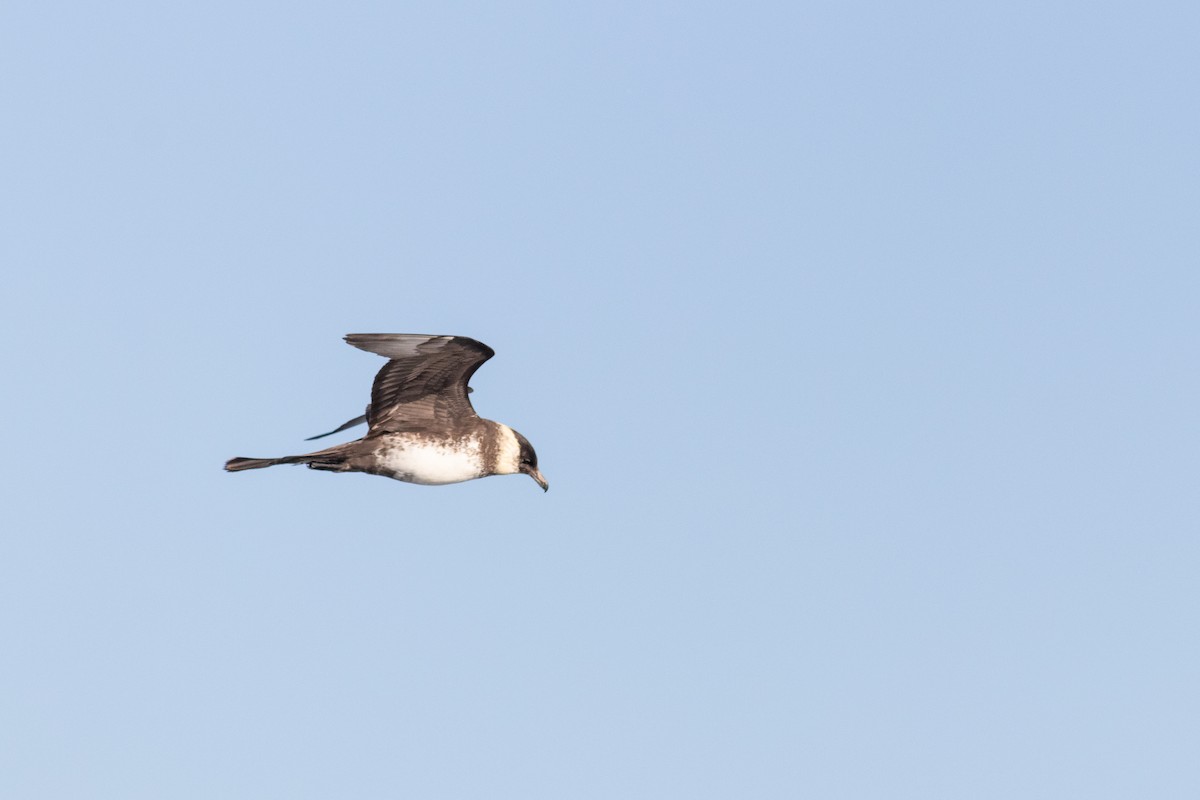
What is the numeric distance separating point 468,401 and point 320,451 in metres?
1.82

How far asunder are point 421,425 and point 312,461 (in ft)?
4.43

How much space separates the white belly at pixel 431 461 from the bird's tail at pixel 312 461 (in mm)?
473

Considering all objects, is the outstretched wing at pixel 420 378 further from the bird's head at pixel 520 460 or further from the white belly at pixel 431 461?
the bird's head at pixel 520 460

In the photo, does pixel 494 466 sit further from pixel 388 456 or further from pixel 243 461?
pixel 243 461

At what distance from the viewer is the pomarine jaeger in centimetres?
1689

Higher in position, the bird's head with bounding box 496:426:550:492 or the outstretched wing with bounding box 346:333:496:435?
the outstretched wing with bounding box 346:333:496:435

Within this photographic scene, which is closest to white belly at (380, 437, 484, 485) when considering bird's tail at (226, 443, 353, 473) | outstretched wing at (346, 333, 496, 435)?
outstretched wing at (346, 333, 496, 435)

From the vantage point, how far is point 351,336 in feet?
54.1

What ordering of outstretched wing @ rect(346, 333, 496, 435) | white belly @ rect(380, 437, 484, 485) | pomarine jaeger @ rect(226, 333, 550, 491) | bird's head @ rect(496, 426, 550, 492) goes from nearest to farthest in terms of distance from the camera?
outstretched wing @ rect(346, 333, 496, 435), pomarine jaeger @ rect(226, 333, 550, 491), white belly @ rect(380, 437, 484, 485), bird's head @ rect(496, 426, 550, 492)

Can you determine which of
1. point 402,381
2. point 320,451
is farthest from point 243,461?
point 402,381

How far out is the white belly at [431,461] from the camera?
17453 millimetres

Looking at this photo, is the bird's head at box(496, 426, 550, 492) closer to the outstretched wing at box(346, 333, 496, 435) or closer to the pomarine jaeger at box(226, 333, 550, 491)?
the pomarine jaeger at box(226, 333, 550, 491)

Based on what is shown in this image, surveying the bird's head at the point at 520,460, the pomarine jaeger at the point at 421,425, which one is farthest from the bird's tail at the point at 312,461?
the bird's head at the point at 520,460

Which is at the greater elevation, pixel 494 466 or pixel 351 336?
pixel 351 336
